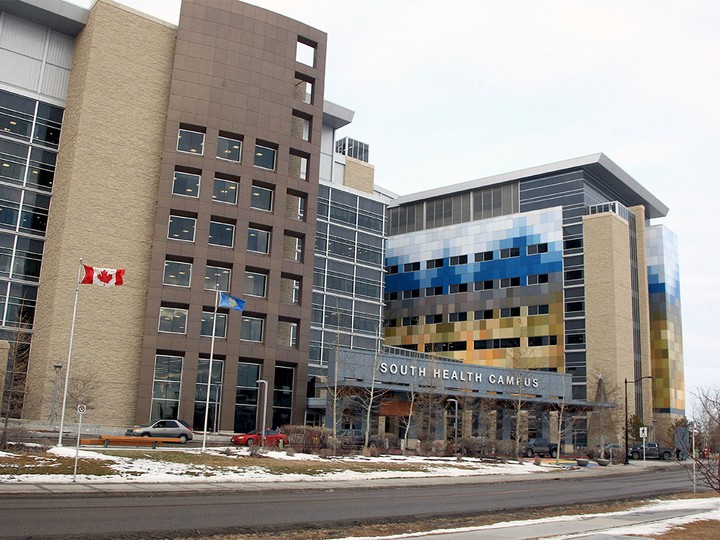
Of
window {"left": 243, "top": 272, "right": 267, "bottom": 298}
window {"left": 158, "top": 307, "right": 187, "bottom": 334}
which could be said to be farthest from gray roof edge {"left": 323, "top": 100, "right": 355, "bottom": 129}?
window {"left": 158, "top": 307, "right": 187, "bottom": 334}

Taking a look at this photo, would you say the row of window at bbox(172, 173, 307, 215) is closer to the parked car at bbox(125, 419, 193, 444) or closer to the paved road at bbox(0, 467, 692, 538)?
the parked car at bbox(125, 419, 193, 444)

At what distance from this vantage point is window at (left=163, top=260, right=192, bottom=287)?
64.4 metres

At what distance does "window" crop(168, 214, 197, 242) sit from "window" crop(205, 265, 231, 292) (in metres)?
3.18

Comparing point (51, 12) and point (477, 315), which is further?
point (477, 315)

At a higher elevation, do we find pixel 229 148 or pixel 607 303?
pixel 229 148

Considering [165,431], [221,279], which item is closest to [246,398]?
[221,279]

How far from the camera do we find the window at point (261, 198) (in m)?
68.8

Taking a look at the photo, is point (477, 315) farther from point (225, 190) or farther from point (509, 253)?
point (225, 190)

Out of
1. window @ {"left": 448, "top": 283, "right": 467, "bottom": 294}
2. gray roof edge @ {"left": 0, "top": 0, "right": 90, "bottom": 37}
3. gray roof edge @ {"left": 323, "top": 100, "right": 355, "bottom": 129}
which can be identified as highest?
gray roof edge @ {"left": 0, "top": 0, "right": 90, "bottom": 37}

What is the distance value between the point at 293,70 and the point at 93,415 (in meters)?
36.6

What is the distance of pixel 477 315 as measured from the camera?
105 metres

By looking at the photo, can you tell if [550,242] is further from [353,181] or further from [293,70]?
[293,70]

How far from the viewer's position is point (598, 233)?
3748 inches

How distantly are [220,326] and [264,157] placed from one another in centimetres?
1669
